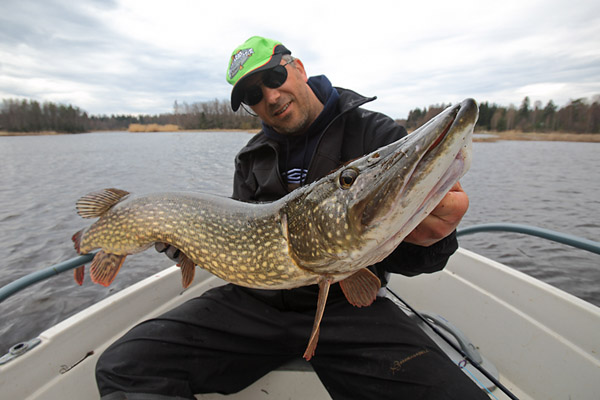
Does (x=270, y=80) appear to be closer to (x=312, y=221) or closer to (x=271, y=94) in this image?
(x=271, y=94)

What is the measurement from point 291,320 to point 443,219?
88 cm

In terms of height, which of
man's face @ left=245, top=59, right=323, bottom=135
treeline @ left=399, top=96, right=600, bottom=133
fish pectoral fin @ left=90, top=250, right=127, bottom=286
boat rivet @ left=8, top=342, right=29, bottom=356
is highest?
treeline @ left=399, top=96, right=600, bottom=133

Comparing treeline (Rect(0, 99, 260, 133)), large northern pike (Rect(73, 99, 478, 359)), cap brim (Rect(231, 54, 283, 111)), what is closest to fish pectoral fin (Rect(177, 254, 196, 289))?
large northern pike (Rect(73, 99, 478, 359))

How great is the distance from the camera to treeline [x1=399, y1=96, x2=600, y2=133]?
35062 mm

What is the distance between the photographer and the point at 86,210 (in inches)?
69.6

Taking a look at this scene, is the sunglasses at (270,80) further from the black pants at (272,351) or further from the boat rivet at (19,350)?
the boat rivet at (19,350)

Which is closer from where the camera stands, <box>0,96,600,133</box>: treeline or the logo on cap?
the logo on cap

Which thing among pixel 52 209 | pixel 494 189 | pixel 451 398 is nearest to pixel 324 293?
pixel 451 398

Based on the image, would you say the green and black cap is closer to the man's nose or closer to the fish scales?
the man's nose

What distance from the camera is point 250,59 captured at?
1.76 m

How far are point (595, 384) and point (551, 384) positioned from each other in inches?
6.9

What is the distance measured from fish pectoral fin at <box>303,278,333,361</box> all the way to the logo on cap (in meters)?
1.35

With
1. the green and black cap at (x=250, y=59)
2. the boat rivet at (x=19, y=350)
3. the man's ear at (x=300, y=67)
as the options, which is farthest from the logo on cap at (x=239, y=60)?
the boat rivet at (x=19, y=350)

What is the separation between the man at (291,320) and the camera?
1247 millimetres
